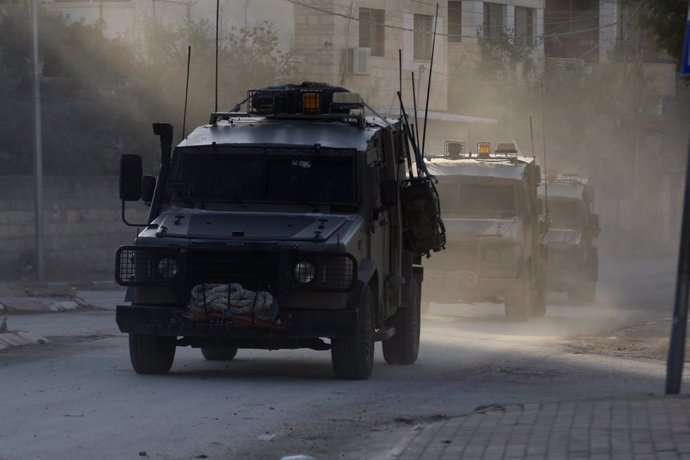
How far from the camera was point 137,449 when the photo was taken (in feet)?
29.7

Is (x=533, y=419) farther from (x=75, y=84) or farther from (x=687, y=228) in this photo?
(x=75, y=84)

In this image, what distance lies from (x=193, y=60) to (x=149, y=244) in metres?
26.0

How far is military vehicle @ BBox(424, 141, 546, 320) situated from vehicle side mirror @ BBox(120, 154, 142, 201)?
9.60m

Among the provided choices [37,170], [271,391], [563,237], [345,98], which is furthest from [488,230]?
[37,170]

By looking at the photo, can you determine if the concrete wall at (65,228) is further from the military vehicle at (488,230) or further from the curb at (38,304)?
the military vehicle at (488,230)

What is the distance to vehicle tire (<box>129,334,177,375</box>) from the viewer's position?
1289 cm

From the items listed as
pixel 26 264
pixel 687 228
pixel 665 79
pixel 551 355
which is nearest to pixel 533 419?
pixel 687 228

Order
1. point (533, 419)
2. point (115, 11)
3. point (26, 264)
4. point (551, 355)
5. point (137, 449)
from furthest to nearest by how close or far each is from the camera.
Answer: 1. point (115, 11)
2. point (26, 264)
3. point (551, 355)
4. point (533, 419)
5. point (137, 449)

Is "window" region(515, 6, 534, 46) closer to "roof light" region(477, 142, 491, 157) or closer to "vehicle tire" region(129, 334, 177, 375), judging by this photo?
"roof light" region(477, 142, 491, 157)

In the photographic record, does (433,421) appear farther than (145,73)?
No

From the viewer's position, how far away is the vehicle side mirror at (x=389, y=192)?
13531 millimetres

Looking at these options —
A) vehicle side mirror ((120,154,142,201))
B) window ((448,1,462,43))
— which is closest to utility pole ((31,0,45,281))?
vehicle side mirror ((120,154,142,201))

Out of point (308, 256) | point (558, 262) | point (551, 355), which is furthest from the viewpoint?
point (558, 262)

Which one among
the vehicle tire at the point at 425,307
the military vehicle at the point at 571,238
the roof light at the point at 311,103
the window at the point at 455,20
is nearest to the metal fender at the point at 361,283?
the roof light at the point at 311,103
